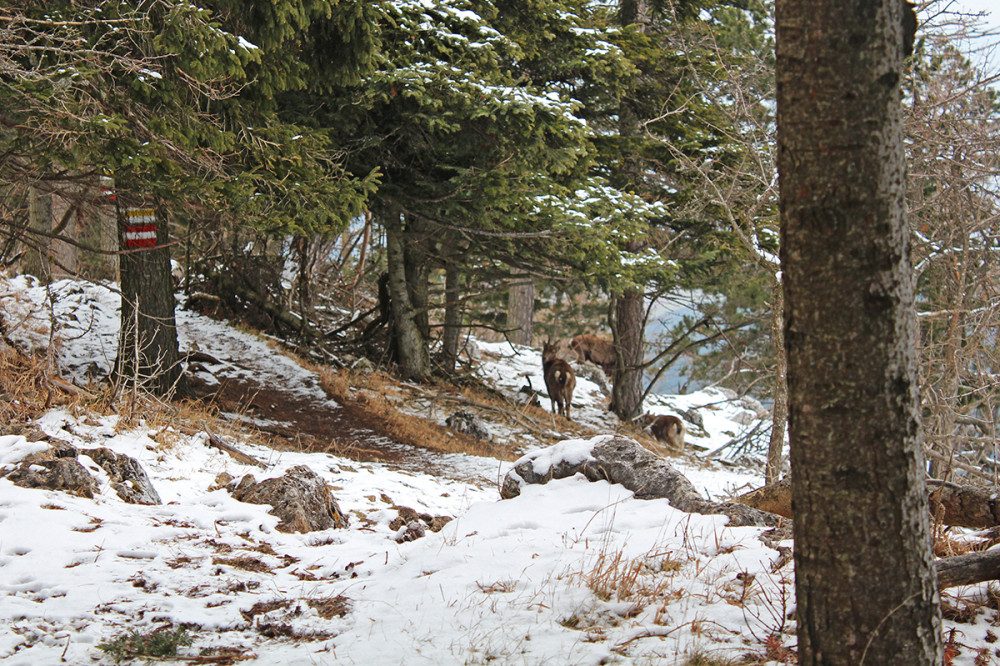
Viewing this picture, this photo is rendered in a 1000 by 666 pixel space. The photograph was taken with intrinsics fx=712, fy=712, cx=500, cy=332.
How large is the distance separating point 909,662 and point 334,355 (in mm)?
12140

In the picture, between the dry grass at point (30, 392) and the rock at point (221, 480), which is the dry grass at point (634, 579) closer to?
the rock at point (221, 480)

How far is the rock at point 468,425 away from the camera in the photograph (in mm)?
11078

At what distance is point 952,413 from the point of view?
698 centimetres

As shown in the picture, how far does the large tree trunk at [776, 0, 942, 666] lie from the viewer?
204 centimetres

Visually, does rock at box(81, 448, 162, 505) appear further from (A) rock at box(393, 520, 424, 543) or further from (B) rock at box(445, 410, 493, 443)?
(B) rock at box(445, 410, 493, 443)

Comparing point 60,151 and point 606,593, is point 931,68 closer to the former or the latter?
point 606,593

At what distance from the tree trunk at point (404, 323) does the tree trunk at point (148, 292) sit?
4641 mm

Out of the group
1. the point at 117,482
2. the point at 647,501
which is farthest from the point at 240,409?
the point at 647,501

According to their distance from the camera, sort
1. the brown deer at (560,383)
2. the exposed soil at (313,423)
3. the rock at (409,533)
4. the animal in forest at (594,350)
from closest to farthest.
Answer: the rock at (409,533), the exposed soil at (313,423), the brown deer at (560,383), the animal in forest at (594,350)

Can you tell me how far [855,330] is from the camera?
2.06 metres

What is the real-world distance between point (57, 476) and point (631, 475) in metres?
3.95

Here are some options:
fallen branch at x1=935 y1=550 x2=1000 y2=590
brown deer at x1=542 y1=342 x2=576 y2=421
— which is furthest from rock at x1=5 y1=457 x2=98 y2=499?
brown deer at x1=542 y1=342 x2=576 y2=421

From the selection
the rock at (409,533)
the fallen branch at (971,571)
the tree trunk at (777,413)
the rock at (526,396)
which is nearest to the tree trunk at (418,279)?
the rock at (526,396)

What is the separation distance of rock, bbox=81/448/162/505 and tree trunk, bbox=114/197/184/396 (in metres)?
2.54
